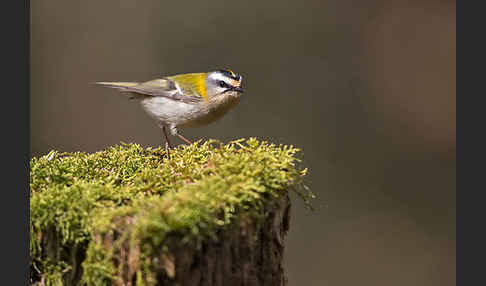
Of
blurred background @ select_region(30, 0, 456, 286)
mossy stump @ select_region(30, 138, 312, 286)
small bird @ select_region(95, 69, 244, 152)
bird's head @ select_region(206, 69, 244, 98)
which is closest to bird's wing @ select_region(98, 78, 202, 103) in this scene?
small bird @ select_region(95, 69, 244, 152)

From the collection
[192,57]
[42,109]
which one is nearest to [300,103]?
[192,57]

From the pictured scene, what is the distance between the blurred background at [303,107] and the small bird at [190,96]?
298 cm

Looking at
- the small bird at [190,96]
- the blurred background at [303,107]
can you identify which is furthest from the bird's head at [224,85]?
the blurred background at [303,107]

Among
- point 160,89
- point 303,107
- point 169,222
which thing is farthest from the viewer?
point 303,107

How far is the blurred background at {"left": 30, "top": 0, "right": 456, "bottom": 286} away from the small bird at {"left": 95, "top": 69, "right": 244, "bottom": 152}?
117 inches

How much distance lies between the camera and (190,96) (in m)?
3.88

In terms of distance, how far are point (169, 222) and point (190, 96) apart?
2133mm

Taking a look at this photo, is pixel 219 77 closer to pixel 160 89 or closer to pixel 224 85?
pixel 224 85

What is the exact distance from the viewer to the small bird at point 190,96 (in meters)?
3.86

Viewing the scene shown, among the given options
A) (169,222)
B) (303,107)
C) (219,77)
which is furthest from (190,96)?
(303,107)

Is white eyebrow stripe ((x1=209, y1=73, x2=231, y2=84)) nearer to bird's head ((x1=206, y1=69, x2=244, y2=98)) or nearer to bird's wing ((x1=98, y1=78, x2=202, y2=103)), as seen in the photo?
bird's head ((x1=206, y1=69, x2=244, y2=98))

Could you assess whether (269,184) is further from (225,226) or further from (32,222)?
(32,222)

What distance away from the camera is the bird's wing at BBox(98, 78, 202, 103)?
3.90 metres

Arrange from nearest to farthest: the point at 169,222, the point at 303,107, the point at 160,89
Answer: the point at 169,222 < the point at 160,89 < the point at 303,107
